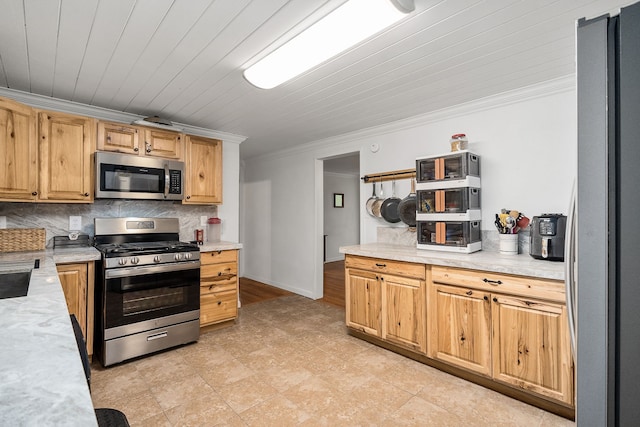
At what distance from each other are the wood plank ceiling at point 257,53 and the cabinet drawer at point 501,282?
1417 millimetres

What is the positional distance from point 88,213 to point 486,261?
136 inches

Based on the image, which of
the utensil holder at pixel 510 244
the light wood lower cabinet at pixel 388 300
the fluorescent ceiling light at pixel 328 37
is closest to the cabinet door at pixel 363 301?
the light wood lower cabinet at pixel 388 300

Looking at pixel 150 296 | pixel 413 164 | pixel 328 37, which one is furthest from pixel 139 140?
pixel 413 164

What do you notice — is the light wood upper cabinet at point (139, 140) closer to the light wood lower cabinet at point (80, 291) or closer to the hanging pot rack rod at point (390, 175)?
the light wood lower cabinet at point (80, 291)

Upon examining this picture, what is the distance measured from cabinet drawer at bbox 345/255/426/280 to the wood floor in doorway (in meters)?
1.40

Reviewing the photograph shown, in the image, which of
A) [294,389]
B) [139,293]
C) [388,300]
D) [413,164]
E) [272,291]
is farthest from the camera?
[272,291]

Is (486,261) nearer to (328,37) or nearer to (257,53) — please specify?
(328,37)

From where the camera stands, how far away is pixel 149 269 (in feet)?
8.70

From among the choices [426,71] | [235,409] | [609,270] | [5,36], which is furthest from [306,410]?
[5,36]

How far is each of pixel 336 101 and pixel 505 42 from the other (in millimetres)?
1345

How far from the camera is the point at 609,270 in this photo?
817 mm

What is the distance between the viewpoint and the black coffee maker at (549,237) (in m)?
2.09

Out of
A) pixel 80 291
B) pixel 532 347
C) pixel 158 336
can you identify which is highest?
pixel 80 291

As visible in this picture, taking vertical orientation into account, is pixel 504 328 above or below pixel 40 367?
below
